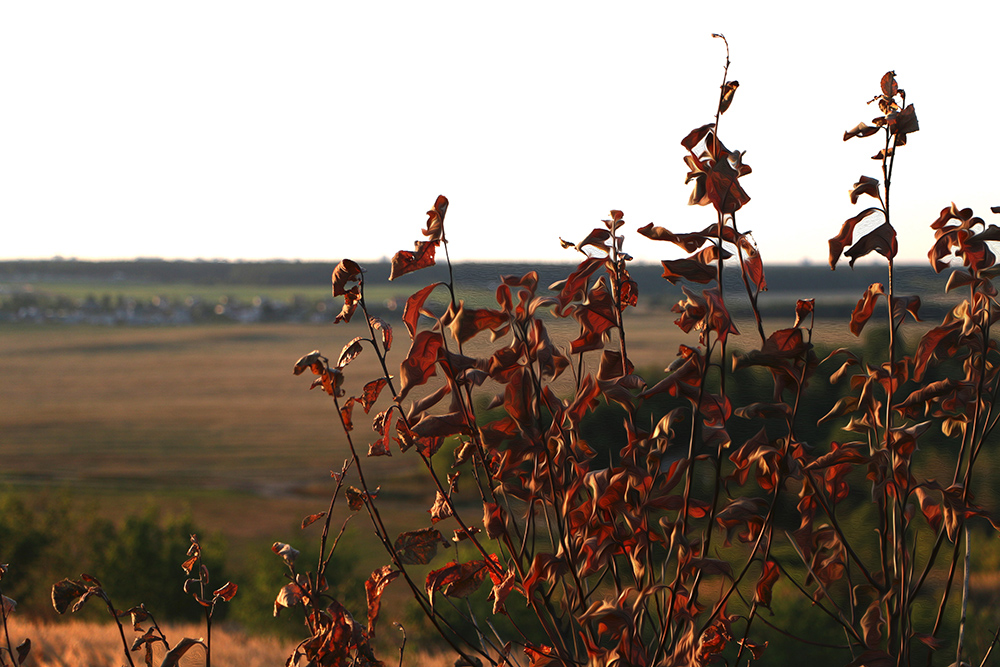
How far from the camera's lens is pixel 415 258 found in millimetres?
1072

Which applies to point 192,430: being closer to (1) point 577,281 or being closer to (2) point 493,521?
(2) point 493,521

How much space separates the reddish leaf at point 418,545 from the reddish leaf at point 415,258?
0.47 meters

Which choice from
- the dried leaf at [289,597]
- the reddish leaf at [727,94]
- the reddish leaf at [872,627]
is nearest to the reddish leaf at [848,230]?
the reddish leaf at [727,94]

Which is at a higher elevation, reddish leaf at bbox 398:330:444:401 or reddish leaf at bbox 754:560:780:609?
reddish leaf at bbox 398:330:444:401

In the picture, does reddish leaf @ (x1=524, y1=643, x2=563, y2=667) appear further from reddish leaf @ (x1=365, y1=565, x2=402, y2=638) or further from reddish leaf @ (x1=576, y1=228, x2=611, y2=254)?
reddish leaf @ (x1=576, y1=228, x2=611, y2=254)

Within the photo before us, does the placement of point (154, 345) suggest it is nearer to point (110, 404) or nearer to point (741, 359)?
point (110, 404)

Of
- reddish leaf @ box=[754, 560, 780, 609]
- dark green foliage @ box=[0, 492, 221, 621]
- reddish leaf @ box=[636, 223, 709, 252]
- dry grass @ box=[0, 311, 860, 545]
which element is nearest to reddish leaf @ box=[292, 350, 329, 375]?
reddish leaf @ box=[636, 223, 709, 252]

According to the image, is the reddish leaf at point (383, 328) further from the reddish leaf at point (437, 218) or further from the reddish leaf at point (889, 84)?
the reddish leaf at point (889, 84)

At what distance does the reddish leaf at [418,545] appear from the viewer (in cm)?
122

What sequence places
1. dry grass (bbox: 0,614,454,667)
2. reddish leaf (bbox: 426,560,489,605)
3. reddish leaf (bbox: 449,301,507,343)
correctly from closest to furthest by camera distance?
reddish leaf (bbox: 449,301,507,343) → reddish leaf (bbox: 426,560,489,605) → dry grass (bbox: 0,614,454,667)

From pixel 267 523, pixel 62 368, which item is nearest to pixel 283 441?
pixel 267 523

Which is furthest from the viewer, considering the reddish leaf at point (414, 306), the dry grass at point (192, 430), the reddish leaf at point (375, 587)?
the dry grass at point (192, 430)

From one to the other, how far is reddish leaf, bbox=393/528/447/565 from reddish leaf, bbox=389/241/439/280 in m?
0.47

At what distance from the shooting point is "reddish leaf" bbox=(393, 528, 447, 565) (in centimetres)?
122
